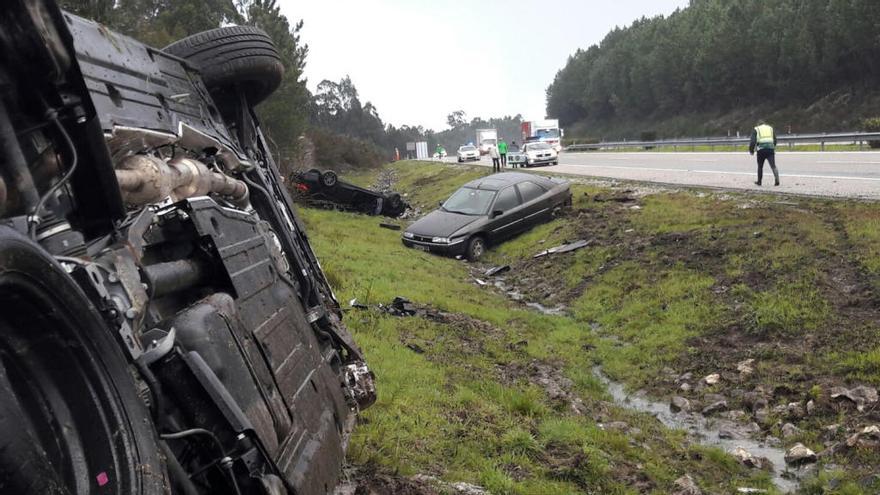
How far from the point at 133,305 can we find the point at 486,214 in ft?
38.2

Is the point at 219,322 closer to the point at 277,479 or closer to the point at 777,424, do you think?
the point at 277,479

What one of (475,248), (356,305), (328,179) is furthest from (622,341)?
(328,179)

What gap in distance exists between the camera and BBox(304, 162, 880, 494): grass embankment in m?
4.74

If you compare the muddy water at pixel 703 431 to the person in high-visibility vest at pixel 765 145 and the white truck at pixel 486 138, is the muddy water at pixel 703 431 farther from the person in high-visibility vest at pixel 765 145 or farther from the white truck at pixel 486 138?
the white truck at pixel 486 138

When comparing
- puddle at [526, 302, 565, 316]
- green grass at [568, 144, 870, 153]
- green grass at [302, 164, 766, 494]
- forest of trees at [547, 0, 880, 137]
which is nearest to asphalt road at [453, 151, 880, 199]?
green grass at [568, 144, 870, 153]

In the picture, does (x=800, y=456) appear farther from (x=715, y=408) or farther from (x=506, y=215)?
(x=506, y=215)

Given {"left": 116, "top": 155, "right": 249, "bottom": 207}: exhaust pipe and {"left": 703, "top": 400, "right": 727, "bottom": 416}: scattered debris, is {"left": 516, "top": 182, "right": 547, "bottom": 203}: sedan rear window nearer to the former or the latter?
{"left": 703, "top": 400, "right": 727, "bottom": 416}: scattered debris

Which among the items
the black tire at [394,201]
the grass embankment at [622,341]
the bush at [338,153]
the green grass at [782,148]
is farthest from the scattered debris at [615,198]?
the bush at [338,153]

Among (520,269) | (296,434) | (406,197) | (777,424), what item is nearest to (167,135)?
(296,434)

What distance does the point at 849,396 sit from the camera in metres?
5.36

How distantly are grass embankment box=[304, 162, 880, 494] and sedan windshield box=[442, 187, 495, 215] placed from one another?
1880 mm

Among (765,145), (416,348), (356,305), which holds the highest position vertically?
(765,145)

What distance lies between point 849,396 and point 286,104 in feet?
59.2

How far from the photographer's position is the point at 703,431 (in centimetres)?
566
